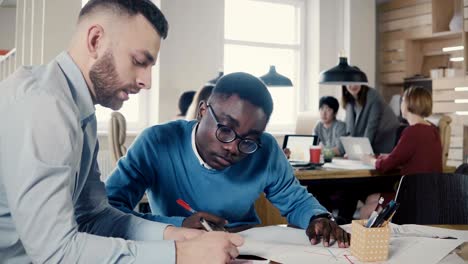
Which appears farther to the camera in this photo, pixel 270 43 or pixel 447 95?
pixel 270 43

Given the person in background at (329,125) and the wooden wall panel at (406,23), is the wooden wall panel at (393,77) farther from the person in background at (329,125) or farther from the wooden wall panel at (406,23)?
the person in background at (329,125)

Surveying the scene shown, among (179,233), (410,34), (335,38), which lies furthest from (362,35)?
(179,233)

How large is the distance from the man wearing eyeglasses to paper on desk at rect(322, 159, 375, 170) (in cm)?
195

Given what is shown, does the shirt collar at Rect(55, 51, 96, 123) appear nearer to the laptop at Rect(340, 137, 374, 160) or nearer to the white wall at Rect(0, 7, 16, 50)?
the laptop at Rect(340, 137, 374, 160)

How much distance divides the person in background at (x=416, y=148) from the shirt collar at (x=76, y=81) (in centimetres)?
275

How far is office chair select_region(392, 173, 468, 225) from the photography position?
5.90 feet

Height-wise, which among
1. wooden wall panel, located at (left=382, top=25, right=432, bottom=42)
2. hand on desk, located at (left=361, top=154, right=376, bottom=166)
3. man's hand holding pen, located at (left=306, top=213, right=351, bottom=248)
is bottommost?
hand on desk, located at (left=361, top=154, right=376, bottom=166)

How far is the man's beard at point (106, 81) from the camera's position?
89 cm

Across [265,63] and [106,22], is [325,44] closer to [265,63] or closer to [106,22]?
[265,63]

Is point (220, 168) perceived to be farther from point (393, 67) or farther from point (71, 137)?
point (393, 67)

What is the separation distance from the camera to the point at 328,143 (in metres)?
4.76

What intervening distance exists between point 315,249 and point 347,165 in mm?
2512

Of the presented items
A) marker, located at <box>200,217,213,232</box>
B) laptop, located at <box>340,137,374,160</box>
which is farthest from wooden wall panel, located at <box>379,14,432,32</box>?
marker, located at <box>200,217,213,232</box>

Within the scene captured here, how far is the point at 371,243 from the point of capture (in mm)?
1054
